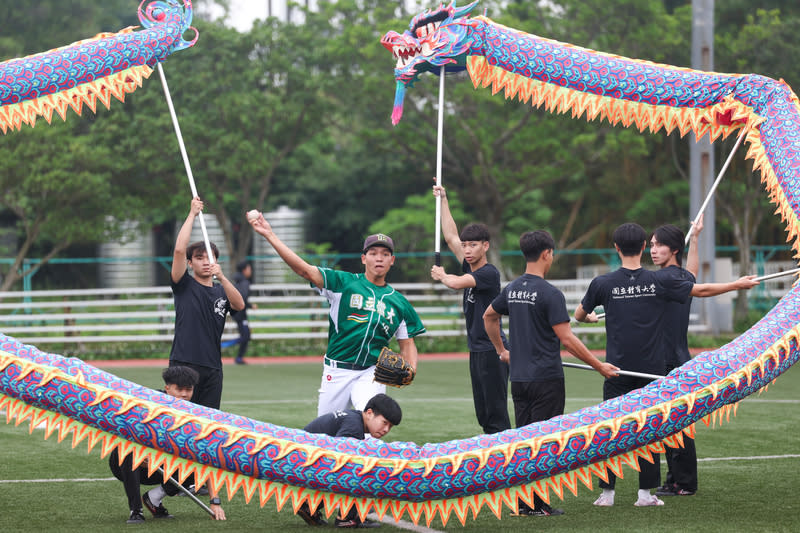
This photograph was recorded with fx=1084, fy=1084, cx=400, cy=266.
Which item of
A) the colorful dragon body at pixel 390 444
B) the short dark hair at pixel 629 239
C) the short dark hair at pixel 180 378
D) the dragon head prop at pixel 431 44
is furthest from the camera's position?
the dragon head prop at pixel 431 44

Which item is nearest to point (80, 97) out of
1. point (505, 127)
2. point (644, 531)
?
point (644, 531)

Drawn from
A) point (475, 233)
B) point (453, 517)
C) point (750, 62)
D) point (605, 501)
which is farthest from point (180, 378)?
point (750, 62)

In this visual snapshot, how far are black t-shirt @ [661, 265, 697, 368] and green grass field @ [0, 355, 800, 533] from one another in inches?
38.6

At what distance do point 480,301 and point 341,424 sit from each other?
1.87 meters

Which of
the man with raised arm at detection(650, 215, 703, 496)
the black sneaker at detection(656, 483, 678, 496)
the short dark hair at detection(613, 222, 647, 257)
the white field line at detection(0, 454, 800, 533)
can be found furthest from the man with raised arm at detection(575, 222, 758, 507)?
the white field line at detection(0, 454, 800, 533)

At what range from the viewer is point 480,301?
8078mm

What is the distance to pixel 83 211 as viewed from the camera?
26.5 meters

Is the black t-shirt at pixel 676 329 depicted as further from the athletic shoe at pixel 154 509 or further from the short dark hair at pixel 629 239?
the athletic shoe at pixel 154 509

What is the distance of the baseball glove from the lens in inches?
274

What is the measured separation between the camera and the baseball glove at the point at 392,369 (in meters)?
6.95

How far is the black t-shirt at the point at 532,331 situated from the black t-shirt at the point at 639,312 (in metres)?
0.56

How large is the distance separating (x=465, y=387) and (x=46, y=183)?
13.6m

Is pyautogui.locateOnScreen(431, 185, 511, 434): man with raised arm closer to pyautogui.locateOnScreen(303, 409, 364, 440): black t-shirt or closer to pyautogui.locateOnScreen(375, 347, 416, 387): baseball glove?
pyautogui.locateOnScreen(375, 347, 416, 387): baseball glove

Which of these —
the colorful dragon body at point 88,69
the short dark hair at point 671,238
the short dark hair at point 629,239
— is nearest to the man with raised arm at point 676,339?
the short dark hair at point 671,238
